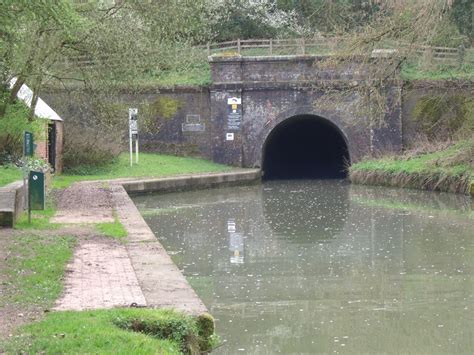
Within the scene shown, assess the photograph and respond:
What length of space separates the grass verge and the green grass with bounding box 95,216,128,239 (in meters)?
5.33

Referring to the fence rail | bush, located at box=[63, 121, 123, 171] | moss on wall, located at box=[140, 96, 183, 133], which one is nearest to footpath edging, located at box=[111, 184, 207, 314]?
the fence rail

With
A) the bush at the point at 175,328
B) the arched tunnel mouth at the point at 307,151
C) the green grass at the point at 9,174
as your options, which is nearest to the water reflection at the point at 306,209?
the green grass at the point at 9,174

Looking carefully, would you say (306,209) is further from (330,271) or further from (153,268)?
(153,268)

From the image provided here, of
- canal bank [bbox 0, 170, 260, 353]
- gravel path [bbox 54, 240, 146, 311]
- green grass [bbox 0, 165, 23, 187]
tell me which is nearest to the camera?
canal bank [bbox 0, 170, 260, 353]

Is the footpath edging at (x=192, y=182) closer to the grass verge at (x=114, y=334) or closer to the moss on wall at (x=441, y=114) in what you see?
the moss on wall at (x=441, y=114)

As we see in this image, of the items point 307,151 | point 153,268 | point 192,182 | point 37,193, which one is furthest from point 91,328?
point 307,151

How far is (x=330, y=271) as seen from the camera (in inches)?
427

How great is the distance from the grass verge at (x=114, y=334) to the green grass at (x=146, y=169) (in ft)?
53.1

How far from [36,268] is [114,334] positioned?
10.7ft

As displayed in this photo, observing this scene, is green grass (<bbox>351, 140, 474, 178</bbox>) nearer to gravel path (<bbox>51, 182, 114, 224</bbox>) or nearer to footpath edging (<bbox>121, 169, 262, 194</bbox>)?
footpath edging (<bbox>121, 169, 262, 194</bbox>)

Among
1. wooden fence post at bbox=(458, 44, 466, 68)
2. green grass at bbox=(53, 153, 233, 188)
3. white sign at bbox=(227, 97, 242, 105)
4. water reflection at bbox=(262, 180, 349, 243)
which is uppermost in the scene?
wooden fence post at bbox=(458, 44, 466, 68)

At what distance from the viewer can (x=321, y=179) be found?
32.4 metres

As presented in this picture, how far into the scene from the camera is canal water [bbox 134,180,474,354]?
743 centimetres

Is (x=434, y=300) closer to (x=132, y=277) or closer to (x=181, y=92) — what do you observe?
(x=132, y=277)
